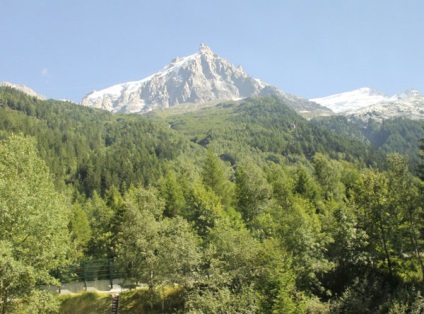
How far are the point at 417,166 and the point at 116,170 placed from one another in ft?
415

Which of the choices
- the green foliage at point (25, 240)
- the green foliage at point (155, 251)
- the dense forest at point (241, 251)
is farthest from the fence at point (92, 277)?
the green foliage at point (25, 240)

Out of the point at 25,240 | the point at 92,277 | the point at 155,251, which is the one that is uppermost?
the point at 25,240

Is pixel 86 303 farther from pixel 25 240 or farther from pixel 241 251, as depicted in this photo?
pixel 241 251

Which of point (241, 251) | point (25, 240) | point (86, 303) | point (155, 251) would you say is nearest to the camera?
point (25, 240)

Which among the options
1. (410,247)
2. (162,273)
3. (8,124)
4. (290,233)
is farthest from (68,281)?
(8,124)

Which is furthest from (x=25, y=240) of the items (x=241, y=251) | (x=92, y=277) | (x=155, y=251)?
(x=92, y=277)

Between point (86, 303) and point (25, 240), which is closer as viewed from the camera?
point (25, 240)

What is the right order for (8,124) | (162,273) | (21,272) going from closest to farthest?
(21,272) → (162,273) → (8,124)

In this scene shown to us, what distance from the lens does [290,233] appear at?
3834 cm

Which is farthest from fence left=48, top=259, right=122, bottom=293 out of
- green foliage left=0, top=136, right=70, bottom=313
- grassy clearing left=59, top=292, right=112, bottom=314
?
green foliage left=0, top=136, right=70, bottom=313

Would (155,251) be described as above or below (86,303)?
above

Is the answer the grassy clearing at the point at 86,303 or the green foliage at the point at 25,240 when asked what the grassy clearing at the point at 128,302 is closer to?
the grassy clearing at the point at 86,303

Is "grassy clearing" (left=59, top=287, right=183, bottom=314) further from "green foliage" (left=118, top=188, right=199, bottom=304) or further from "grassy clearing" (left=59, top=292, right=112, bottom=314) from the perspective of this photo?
"green foliage" (left=118, top=188, right=199, bottom=304)

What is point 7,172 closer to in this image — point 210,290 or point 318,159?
point 210,290
